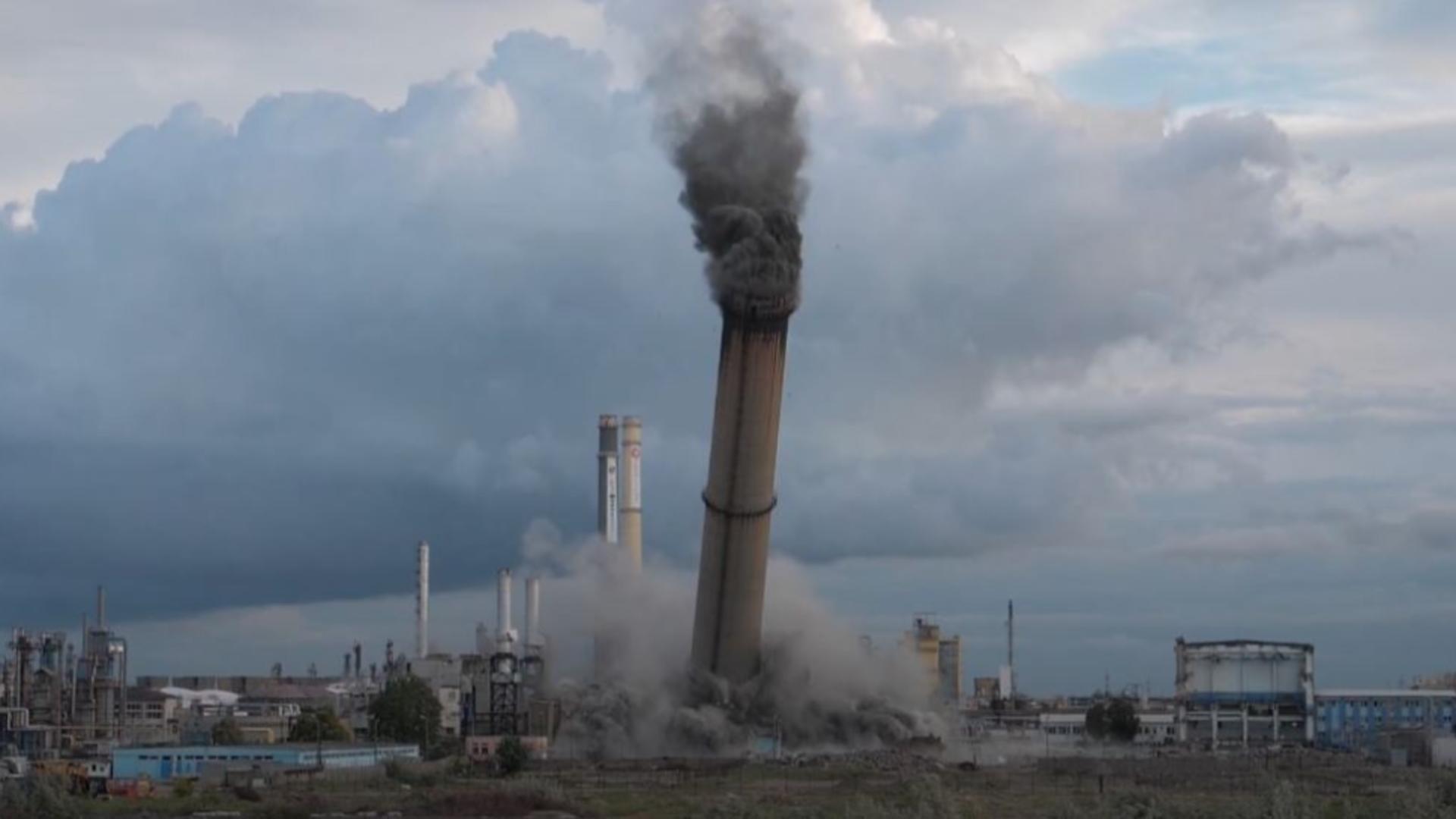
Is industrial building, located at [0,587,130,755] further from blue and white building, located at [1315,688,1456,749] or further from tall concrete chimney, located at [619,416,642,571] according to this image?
blue and white building, located at [1315,688,1456,749]

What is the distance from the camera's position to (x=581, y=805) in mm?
71938

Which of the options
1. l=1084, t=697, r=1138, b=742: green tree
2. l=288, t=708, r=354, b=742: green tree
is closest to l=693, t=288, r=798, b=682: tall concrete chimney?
l=288, t=708, r=354, b=742: green tree

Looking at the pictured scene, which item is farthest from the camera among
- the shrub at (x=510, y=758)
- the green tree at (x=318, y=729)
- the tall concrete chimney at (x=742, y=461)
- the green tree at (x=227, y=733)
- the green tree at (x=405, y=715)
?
the green tree at (x=405, y=715)

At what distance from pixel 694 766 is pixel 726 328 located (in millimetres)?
19937

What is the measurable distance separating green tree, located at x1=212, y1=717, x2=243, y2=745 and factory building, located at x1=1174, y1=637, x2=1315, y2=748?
67784mm

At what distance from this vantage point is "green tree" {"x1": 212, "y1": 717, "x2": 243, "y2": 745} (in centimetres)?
13325

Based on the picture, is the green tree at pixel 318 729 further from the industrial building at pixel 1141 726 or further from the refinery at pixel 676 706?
the industrial building at pixel 1141 726

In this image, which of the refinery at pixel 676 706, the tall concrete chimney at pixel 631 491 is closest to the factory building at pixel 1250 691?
the refinery at pixel 676 706

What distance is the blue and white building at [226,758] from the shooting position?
105m

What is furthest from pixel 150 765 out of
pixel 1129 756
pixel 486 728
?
pixel 1129 756

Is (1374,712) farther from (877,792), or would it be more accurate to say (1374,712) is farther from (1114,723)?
(877,792)

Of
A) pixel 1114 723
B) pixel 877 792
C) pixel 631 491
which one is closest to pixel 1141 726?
pixel 1114 723

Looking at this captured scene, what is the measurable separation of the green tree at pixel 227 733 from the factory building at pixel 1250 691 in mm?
67784

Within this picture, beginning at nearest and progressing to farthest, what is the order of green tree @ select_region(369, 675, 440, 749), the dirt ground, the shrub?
the dirt ground
the shrub
green tree @ select_region(369, 675, 440, 749)
